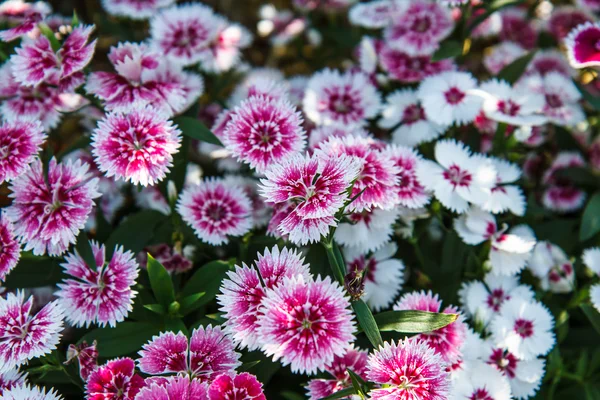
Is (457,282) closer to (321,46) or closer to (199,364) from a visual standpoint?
(199,364)

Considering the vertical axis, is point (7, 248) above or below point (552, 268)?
above

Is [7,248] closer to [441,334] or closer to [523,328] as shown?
[441,334]

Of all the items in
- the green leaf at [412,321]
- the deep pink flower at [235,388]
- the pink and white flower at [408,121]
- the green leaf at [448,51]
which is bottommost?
the deep pink flower at [235,388]

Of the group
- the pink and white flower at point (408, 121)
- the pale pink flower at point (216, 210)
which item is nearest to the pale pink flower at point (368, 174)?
the pale pink flower at point (216, 210)

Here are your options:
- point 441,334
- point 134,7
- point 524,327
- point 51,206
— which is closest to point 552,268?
point 524,327

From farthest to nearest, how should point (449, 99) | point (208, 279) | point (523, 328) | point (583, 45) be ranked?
point (449, 99) → point (583, 45) → point (523, 328) → point (208, 279)

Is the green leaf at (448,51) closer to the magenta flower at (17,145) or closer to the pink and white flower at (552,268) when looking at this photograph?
the pink and white flower at (552,268)
